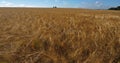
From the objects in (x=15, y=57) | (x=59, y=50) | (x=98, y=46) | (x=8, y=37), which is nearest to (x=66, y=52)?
(x=59, y=50)

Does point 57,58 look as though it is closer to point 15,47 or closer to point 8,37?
point 15,47

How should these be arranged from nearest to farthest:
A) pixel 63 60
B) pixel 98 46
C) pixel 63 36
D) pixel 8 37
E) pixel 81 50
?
1. pixel 63 60
2. pixel 81 50
3. pixel 98 46
4. pixel 63 36
5. pixel 8 37

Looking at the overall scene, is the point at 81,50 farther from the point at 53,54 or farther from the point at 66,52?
the point at 53,54

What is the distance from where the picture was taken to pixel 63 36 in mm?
2760

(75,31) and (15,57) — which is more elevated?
(75,31)

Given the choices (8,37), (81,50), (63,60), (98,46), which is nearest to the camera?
(63,60)

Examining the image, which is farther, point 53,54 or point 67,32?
point 67,32

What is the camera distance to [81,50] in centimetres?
229

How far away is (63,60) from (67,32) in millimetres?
887

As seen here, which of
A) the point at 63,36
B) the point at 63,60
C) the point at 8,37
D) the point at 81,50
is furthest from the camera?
the point at 8,37

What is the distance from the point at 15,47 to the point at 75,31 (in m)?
0.94

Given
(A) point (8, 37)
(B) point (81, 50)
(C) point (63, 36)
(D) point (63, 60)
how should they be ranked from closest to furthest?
(D) point (63, 60), (B) point (81, 50), (C) point (63, 36), (A) point (8, 37)

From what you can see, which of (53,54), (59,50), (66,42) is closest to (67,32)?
(66,42)

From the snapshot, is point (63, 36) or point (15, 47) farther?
point (63, 36)
